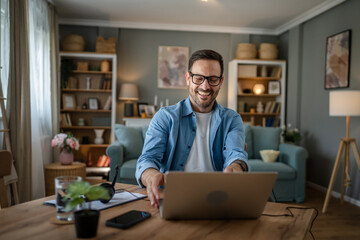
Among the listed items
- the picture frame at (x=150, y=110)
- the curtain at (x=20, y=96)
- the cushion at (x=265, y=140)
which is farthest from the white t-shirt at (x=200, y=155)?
the picture frame at (x=150, y=110)

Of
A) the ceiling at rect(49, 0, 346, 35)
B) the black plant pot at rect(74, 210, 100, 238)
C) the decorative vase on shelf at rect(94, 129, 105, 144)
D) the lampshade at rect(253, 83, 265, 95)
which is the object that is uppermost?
the ceiling at rect(49, 0, 346, 35)

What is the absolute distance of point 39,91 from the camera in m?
4.38

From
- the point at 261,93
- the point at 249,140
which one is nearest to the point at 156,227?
the point at 249,140

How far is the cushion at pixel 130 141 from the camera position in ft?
14.2

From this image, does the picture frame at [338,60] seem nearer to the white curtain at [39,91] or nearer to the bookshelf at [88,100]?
the bookshelf at [88,100]

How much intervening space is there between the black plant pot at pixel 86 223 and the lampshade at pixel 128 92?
16.3 feet

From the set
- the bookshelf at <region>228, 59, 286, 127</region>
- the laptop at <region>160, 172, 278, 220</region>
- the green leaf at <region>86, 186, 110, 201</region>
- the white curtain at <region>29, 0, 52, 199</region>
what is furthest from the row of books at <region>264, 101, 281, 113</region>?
the green leaf at <region>86, 186, 110, 201</region>

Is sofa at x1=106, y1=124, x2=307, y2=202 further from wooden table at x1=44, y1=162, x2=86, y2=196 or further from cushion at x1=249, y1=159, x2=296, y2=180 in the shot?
wooden table at x1=44, y1=162, x2=86, y2=196

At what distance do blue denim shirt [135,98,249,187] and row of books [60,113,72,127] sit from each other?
14.4 feet

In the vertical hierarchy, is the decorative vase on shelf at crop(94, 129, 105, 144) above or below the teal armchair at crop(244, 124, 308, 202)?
above

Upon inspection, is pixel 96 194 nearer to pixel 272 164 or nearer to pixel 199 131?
pixel 199 131

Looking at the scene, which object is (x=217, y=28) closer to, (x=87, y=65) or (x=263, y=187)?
(x=87, y=65)

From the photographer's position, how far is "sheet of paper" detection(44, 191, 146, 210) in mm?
1238

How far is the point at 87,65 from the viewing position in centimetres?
591
